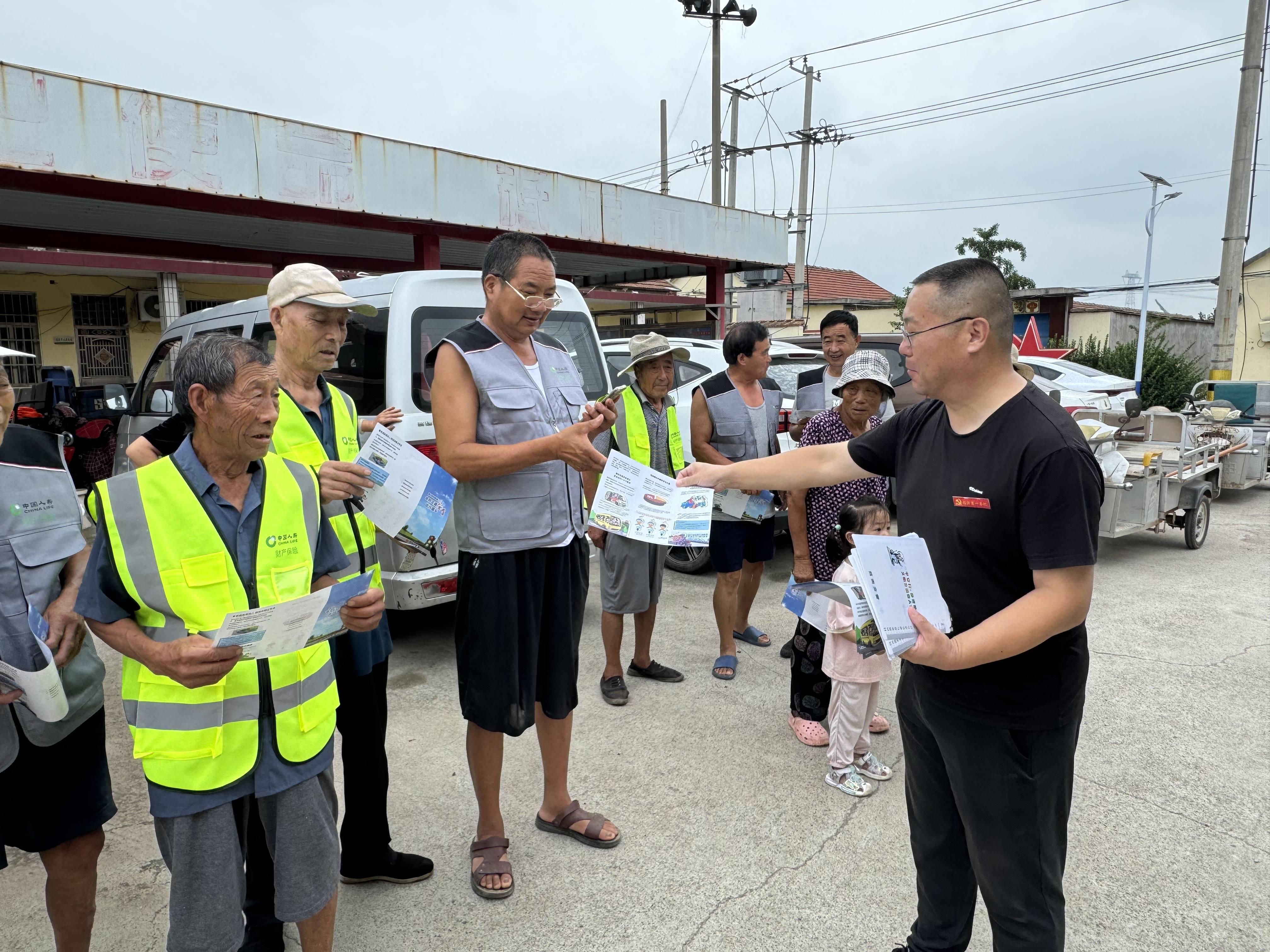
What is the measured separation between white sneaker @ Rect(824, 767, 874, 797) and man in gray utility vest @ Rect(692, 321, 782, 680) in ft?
3.79

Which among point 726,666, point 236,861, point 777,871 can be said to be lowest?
point 777,871

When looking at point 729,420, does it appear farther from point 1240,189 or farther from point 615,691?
point 1240,189

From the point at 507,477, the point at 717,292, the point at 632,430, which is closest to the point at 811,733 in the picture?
the point at 632,430

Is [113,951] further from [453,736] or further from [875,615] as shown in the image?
[875,615]

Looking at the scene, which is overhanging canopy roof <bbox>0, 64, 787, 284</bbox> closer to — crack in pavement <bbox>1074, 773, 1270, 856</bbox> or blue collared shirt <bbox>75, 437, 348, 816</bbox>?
blue collared shirt <bbox>75, 437, 348, 816</bbox>

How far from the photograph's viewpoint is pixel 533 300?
2.64 m

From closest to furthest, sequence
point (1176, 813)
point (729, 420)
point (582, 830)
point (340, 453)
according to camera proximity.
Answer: point (340, 453), point (582, 830), point (1176, 813), point (729, 420)

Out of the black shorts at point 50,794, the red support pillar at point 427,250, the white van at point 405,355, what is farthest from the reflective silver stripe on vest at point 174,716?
the red support pillar at point 427,250

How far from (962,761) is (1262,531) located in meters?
8.80

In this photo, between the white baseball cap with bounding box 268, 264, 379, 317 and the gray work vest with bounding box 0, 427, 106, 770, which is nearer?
the gray work vest with bounding box 0, 427, 106, 770

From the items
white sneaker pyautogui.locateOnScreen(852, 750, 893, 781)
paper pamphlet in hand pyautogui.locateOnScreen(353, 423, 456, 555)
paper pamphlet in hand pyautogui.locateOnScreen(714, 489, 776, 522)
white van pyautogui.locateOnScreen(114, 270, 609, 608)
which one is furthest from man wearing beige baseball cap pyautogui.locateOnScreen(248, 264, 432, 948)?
paper pamphlet in hand pyautogui.locateOnScreen(714, 489, 776, 522)

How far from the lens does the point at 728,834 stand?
3018mm

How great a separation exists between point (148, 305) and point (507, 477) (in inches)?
638

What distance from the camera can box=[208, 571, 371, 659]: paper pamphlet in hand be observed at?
156 centimetres
